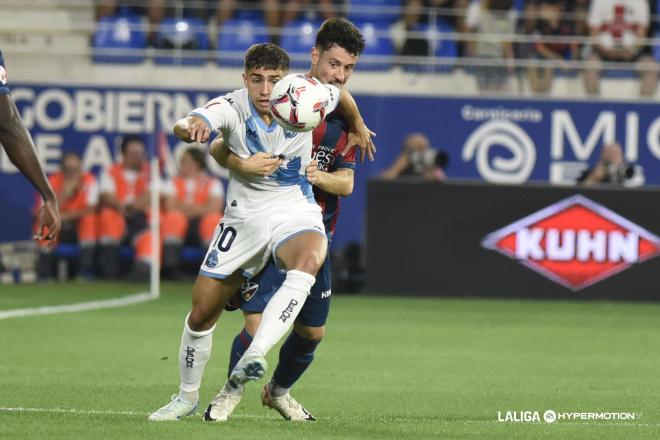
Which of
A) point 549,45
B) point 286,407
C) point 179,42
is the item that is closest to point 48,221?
point 286,407

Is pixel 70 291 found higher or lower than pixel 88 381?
lower

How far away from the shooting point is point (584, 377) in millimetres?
10039

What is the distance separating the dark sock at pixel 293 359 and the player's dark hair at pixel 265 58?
1.48 metres

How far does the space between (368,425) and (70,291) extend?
1082 cm

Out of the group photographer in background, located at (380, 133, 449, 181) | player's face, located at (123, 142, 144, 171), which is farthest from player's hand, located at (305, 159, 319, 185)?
player's face, located at (123, 142, 144, 171)

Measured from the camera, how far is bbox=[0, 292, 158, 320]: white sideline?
46.9ft

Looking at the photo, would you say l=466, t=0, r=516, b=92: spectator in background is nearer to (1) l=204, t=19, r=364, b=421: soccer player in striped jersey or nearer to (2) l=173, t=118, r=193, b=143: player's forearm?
(1) l=204, t=19, r=364, b=421: soccer player in striped jersey

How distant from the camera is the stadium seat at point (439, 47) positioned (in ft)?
64.1

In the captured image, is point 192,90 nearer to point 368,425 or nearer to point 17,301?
point 17,301

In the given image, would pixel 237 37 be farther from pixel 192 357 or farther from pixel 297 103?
pixel 297 103

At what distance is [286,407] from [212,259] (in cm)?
102

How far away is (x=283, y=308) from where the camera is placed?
6691 millimetres

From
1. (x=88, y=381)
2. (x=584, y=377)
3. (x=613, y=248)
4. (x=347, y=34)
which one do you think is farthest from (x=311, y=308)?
(x=613, y=248)

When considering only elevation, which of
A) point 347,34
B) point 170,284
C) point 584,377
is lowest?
point 170,284
